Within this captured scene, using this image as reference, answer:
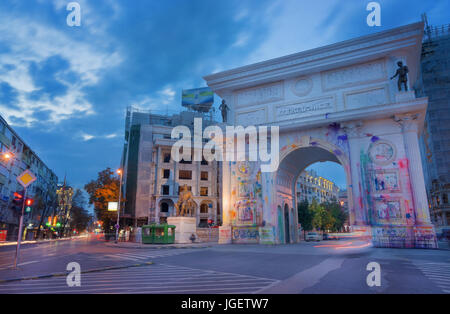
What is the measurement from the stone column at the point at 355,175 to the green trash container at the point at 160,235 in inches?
560

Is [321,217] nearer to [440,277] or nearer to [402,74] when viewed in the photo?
[402,74]

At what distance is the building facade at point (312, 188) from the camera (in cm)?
7994

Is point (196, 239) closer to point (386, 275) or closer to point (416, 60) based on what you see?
point (386, 275)

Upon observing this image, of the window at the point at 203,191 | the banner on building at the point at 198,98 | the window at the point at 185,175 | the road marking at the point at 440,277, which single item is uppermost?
the banner on building at the point at 198,98

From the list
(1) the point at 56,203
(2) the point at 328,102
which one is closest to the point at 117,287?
(2) the point at 328,102

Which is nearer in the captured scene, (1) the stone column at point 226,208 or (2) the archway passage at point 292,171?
(2) the archway passage at point 292,171

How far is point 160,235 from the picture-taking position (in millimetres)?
25359

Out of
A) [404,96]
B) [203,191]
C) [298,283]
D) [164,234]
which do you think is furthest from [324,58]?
[203,191]

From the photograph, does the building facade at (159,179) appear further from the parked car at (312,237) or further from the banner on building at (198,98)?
the parked car at (312,237)

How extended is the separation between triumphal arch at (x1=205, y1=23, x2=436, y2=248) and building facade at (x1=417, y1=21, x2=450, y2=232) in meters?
20.6

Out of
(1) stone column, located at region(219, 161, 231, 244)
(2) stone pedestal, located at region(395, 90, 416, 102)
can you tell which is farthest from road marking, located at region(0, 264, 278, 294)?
(2) stone pedestal, located at region(395, 90, 416, 102)

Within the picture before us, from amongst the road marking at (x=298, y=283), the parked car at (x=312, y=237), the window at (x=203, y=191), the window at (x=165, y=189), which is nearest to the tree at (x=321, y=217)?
the parked car at (x=312, y=237)

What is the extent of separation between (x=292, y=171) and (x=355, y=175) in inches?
287
